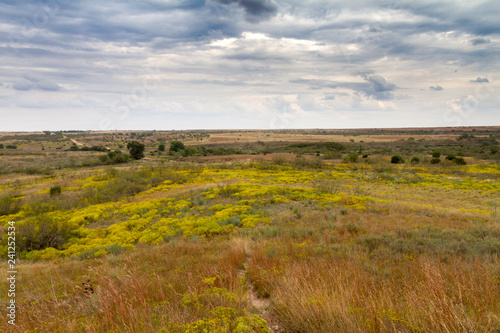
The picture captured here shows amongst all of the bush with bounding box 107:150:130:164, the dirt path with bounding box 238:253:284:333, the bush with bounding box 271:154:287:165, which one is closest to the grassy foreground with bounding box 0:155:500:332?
the dirt path with bounding box 238:253:284:333

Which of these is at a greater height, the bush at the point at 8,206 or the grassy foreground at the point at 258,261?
the grassy foreground at the point at 258,261

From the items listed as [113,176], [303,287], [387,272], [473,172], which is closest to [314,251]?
[387,272]

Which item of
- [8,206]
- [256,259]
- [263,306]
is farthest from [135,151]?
[263,306]

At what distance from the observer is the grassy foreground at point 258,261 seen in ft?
10.5

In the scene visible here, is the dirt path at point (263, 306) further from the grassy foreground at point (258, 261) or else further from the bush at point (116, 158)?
the bush at point (116, 158)

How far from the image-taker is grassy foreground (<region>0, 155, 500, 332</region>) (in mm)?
3195

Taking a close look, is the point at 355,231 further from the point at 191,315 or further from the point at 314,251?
the point at 191,315

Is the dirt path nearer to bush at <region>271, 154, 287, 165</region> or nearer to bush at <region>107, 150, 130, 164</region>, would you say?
bush at <region>271, 154, 287, 165</region>

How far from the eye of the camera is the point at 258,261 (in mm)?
5598

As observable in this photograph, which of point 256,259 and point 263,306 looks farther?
point 256,259

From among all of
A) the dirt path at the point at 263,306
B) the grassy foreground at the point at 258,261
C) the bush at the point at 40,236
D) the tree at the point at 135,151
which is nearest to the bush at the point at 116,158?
the tree at the point at 135,151

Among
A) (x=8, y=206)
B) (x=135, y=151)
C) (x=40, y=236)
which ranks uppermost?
(x=135, y=151)

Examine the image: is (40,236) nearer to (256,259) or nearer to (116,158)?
(256,259)

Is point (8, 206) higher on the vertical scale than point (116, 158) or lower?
lower
